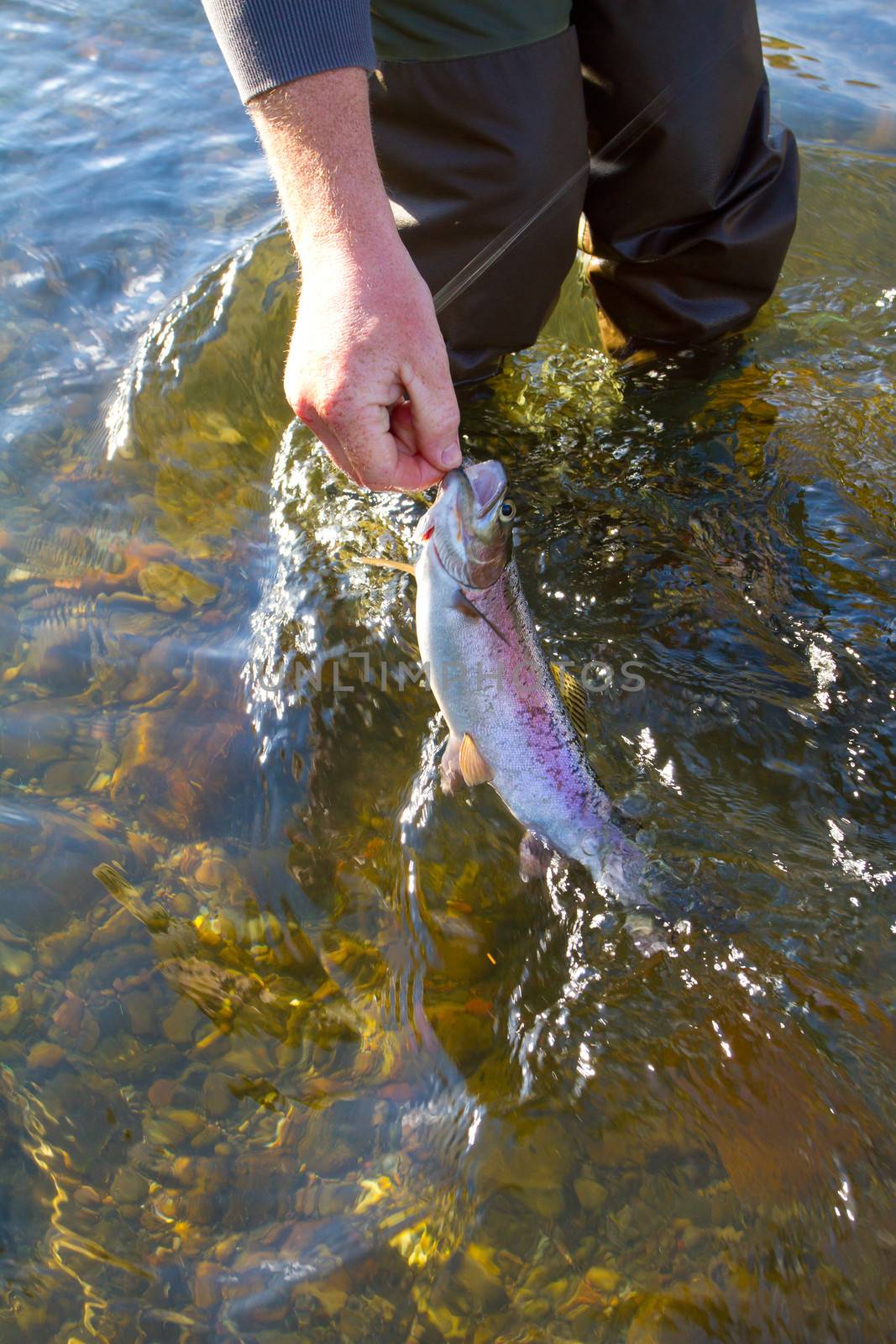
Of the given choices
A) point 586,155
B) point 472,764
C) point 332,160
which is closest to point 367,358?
point 332,160

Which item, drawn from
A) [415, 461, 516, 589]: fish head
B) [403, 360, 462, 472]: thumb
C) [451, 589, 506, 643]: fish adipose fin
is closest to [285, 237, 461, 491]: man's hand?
[403, 360, 462, 472]: thumb

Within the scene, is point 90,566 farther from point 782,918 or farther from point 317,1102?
point 782,918

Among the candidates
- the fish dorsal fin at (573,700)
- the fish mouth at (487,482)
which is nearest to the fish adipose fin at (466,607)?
the fish mouth at (487,482)

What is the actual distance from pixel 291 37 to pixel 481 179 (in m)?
1.27

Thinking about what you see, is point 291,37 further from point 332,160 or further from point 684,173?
point 684,173

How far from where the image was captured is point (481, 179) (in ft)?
11.0

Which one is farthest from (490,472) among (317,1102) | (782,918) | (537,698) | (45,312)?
(45,312)

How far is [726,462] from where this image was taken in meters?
4.08

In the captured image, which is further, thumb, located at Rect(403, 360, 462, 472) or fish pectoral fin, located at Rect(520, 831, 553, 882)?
fish pectoral fin, located at Rect(520, 831, 553, 882)

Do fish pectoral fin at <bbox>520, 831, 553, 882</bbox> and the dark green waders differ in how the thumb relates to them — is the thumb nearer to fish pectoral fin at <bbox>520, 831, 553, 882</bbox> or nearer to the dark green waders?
fish pectoral fin at <bbox>520, 831, 553, 882</bbox>

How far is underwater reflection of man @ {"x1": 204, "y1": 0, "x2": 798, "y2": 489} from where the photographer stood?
2191mm

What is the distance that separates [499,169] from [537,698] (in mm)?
1777

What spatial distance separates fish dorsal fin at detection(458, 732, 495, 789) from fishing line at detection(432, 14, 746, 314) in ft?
5.32

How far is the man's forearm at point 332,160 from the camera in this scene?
221 centimetres
